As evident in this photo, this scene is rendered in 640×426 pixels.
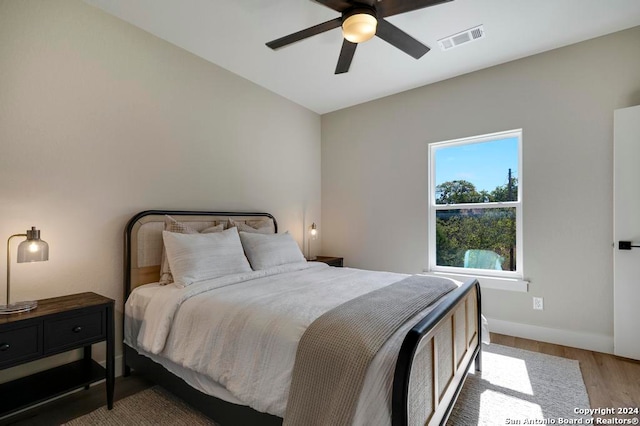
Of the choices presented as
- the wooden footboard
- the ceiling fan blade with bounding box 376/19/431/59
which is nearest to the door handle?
the wooden footboard

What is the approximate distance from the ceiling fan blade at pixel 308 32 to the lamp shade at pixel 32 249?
1.96 meters

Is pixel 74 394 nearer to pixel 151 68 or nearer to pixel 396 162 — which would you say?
pixel 151 68

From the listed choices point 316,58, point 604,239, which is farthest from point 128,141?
point 604,239

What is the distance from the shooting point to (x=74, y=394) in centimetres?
222

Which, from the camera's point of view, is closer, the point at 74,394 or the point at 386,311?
the point at 386,311

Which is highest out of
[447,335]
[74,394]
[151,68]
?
[151,68]

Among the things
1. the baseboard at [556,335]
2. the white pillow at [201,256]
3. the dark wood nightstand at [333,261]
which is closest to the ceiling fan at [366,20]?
the white pillow at [201,256]

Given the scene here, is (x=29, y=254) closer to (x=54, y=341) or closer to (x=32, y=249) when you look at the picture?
(x=32, y=249)

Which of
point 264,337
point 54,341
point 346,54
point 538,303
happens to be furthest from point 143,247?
point 538,303

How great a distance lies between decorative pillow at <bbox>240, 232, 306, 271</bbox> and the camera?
284 cm

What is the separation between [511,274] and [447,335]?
2.00m

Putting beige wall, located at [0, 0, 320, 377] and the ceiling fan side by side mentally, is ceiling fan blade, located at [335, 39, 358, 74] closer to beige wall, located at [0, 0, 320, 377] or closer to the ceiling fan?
the ceiling fan

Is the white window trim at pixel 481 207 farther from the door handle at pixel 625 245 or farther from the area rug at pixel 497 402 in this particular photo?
the area rug at pixel 497 402

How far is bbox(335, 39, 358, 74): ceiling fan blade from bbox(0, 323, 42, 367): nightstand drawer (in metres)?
2.59
